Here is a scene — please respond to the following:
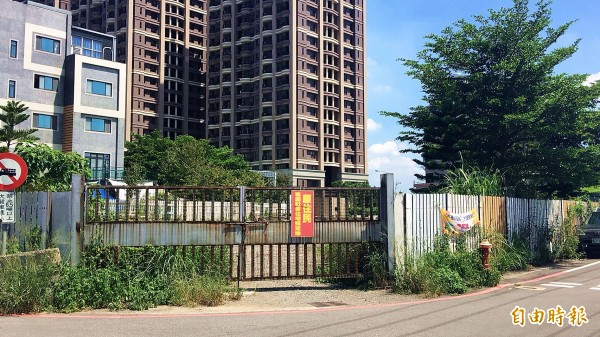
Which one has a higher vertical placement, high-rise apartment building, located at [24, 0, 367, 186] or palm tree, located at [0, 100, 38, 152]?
high-rise apartment building, located at [24, 0, 367, 186]

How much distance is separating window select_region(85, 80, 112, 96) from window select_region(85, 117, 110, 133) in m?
2.21

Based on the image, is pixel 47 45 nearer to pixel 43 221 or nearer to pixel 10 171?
pixel 43 221

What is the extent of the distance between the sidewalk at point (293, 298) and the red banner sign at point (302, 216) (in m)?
1.45

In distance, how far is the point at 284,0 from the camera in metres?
86.9

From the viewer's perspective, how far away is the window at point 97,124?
135ft

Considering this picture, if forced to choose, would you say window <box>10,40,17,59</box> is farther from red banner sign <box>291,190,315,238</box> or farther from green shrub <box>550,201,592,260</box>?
green shrub <box>550,201,592,260</box>

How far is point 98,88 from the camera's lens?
4203cm

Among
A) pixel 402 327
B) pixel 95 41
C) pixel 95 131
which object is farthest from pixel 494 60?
pixel 95 41

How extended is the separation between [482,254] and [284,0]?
80830 millimetres

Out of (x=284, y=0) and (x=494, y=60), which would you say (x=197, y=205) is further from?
(x=284, y=0)

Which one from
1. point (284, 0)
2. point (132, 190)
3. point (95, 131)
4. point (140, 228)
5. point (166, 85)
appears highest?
point (284, 0)

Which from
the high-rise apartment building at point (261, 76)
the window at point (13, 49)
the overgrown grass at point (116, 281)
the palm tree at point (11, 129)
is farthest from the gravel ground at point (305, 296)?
the high-rise apartment building at point (261, 76)

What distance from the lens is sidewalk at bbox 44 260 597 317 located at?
31.9 feet

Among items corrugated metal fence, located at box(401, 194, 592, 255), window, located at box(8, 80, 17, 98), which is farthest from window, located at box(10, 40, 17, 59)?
corrugated metal fence, located at box(401, 194, 592, 255)
